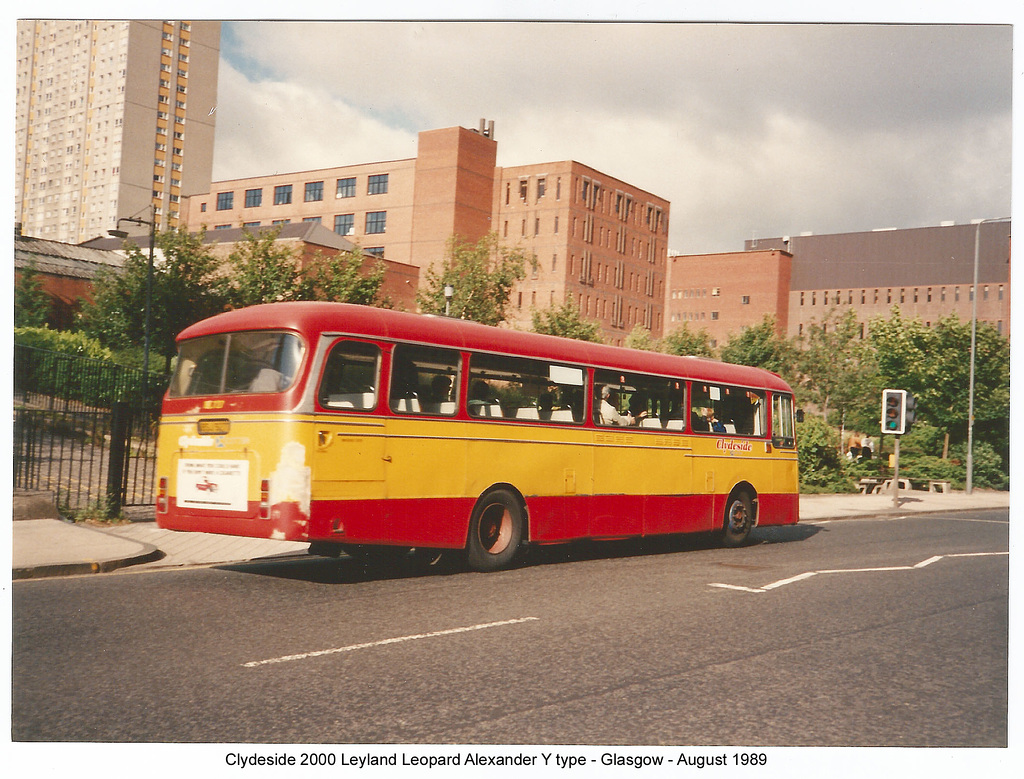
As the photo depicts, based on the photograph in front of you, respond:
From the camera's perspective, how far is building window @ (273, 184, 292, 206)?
92.2 meters

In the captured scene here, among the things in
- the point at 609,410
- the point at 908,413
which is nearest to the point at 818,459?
the point at 908,413

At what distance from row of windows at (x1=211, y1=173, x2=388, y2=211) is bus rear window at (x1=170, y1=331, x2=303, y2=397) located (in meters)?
79.4

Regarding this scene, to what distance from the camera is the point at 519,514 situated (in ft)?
38.3

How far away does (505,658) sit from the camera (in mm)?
6527

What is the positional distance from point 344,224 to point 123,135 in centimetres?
3866

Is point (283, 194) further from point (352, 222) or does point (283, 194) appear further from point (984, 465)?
point (984, 465)

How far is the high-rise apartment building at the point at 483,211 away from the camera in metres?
83.4

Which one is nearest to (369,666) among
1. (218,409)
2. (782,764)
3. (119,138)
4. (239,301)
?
(782,764)

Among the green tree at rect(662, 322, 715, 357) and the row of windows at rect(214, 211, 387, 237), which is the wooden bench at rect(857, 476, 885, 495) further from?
the row of windows at rect(214, 211, 387, 237)

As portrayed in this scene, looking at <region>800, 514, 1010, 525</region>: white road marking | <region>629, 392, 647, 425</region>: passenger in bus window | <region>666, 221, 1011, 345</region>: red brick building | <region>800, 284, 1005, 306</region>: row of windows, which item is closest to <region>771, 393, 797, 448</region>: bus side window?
<region>629, 392, 647, 425</region>: passenger in bus window

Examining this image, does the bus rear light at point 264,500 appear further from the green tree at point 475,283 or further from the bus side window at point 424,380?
the green tree at point 475,283

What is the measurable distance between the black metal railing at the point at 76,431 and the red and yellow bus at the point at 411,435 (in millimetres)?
3787

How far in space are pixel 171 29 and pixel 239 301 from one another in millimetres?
83991

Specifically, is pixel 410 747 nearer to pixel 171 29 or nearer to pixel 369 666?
pixel 369 666
